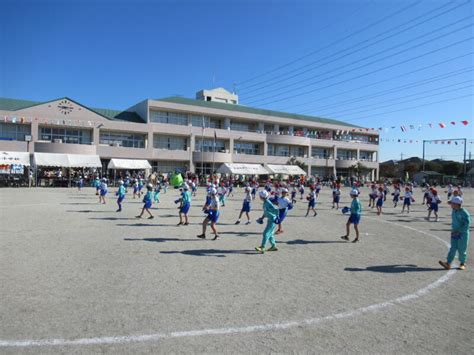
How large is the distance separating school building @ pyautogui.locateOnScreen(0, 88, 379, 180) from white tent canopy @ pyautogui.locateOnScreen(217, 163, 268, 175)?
262 cm

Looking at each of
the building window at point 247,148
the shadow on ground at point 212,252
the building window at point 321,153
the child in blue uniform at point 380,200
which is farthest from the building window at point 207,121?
the shadow on ground at point 212,252

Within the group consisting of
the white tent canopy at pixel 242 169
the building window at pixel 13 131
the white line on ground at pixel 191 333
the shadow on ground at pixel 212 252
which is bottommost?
the white line on ground at pixel 191 333

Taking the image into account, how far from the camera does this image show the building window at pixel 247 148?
54406 millimetres

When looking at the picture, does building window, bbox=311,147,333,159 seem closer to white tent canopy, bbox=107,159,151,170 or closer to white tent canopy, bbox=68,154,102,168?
white tent canopy, bbox=107,159,151,170

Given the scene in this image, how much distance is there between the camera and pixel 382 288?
6168 mm

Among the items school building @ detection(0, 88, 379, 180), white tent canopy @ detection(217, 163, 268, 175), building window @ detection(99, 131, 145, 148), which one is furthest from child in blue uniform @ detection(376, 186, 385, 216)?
building window @ detection(99, 131, 145, 148)

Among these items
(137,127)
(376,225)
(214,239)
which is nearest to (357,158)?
(137,127)

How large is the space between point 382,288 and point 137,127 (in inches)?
1645

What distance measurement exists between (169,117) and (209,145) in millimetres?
7284

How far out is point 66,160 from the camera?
35844 millimetres

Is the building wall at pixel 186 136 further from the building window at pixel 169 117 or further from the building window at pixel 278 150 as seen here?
the building window at pixel 278 150

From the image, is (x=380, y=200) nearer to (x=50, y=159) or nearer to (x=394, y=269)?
(x=394, y=269)

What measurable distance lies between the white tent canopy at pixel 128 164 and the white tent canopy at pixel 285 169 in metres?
20.1

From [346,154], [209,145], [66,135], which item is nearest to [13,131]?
[66,135]
